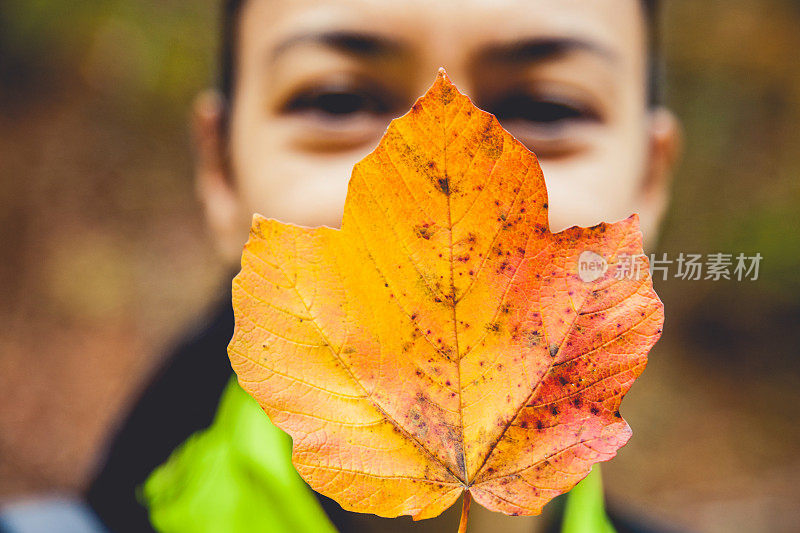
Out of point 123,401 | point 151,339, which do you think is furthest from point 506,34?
point 151,339

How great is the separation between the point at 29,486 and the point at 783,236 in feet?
10.5

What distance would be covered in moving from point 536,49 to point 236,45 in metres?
0.37

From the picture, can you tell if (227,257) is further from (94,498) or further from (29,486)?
(29,486)

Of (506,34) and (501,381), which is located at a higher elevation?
(506,34)

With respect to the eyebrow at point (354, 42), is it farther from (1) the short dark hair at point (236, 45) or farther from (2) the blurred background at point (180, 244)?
(2) the blurred background at point (180, 244)

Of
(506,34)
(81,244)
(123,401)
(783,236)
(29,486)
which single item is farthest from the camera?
(81,244)

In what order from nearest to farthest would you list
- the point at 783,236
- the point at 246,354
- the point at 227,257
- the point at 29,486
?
the point at 246,354 < the point at 227,257 < the point at 29,486 < the point at 783,236

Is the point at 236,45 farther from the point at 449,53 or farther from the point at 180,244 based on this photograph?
the point at 180,244

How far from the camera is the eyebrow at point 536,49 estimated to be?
48 centimetres

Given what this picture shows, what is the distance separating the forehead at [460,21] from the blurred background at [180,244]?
1.69 m

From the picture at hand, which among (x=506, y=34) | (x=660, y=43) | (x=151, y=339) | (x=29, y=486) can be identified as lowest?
(x=29, y=486)

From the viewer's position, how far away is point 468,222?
0.20 meters

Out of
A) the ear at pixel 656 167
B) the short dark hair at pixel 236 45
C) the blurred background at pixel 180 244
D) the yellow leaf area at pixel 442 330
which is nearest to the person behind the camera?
the yellow leaf area at pixel 442 330

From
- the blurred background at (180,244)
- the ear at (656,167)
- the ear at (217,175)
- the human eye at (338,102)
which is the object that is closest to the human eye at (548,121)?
the human eye at (338,102)
